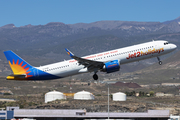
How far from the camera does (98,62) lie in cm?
7400

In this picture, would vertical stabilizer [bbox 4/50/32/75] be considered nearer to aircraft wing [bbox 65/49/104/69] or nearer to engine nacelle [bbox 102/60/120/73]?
aircraft wing [bbox 65/49/104/69]

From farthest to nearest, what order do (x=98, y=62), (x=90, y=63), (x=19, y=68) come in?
(x=19, y=68) < (x=90, y=63) < (x=98, y=62)

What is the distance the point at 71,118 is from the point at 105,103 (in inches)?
1584

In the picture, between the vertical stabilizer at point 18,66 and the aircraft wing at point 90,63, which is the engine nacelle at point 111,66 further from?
the vertical stabilizer at point 18,66

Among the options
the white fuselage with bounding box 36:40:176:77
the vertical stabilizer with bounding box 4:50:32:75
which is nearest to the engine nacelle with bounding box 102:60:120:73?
the white fuselage with bounding box 36:40:176:77

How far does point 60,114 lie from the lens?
98500 millimetres

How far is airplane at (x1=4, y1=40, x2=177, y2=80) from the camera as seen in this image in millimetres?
74500

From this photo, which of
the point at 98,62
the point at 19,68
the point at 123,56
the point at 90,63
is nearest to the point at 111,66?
the point at 98,62

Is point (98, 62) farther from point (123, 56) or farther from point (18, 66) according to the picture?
point (18, 66)

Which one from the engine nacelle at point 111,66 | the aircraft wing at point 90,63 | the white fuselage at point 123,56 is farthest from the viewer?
the white fuselage at point 123,56

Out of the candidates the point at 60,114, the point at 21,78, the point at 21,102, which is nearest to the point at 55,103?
the point at 21,102

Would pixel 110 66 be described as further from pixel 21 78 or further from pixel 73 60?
pixel 21 78

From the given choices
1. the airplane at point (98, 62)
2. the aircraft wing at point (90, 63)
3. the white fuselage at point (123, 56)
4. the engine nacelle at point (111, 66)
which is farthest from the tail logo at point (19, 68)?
the engine nacelle at point (111, 66)

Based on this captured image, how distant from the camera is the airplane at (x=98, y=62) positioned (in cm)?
7450
